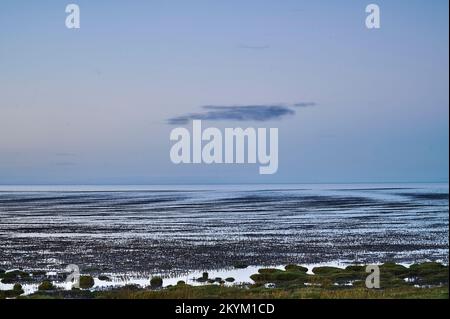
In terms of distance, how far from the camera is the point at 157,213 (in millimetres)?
92750


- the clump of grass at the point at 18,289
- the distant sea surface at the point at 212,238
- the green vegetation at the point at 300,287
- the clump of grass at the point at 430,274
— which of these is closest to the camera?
the green vegetation at the point at 300,287

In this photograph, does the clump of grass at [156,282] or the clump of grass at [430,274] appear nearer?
the clump of grass at [430,274]

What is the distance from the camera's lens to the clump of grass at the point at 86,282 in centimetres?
3491

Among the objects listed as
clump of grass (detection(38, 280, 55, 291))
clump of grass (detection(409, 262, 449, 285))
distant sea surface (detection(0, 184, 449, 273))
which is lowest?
distant sea surface (detection(0, 184, 449, 273))

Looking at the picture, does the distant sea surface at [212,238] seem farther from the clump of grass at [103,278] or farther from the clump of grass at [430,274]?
the clump of grass at [430,274]

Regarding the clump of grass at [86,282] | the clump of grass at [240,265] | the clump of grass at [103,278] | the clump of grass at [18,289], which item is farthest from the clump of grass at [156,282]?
the clump of grass at [240,265]

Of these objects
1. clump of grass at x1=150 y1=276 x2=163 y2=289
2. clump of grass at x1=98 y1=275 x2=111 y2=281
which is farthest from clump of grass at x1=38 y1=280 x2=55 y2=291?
clump of grass at x1=150 y1=276 x2=163 y2=289

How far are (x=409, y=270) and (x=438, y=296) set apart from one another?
11.0 metres

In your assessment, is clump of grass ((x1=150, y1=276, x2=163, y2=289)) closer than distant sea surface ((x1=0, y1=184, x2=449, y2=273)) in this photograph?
Yes

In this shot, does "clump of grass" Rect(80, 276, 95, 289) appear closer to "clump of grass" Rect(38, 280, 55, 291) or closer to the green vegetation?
the green vegetation

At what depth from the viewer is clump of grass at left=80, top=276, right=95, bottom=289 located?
34.9m

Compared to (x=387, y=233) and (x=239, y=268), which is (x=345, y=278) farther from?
(x=387, y=233)

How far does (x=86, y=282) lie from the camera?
36.0 m
